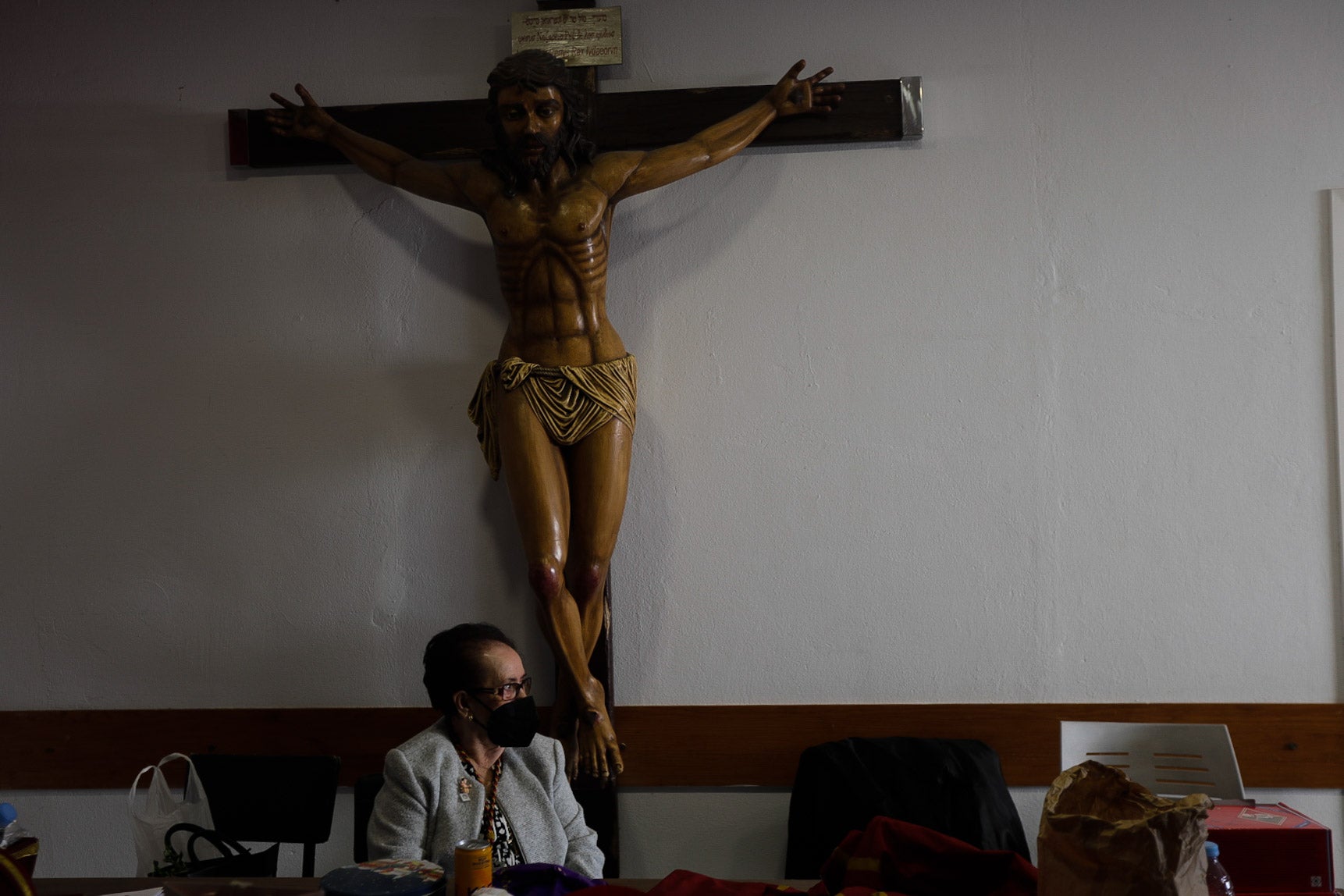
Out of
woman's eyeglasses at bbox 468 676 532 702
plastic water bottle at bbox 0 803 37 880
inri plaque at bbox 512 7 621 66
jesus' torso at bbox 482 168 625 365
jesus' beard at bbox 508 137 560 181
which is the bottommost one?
plastic water bottle at bbox 0 803 37 880

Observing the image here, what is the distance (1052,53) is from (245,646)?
2622mm

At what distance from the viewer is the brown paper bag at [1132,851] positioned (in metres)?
1.12

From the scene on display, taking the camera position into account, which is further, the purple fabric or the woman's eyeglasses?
the woman's eyeglasses

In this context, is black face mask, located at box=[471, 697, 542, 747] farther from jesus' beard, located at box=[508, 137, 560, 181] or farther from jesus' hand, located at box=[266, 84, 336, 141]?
jesus' hand, located at box=[266, 84, 336, 141]

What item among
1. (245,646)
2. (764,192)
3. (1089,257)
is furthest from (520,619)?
(1089,257)

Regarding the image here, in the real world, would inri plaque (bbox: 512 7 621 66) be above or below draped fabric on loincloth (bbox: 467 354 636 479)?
above

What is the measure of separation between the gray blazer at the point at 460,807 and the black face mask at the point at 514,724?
0.26 ft

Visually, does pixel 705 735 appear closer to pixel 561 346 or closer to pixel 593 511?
pixel 593 511

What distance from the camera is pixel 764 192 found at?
8.87 feet

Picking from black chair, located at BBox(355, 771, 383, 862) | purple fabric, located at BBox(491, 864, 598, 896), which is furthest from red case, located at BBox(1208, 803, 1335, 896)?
black chair, located at BBox(355, 771, 383, 862)

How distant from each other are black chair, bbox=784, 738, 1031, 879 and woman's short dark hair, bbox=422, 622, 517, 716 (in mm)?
909

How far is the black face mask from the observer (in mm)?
1884

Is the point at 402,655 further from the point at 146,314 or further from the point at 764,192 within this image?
the point at 764,192

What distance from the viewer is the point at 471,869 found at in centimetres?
142
